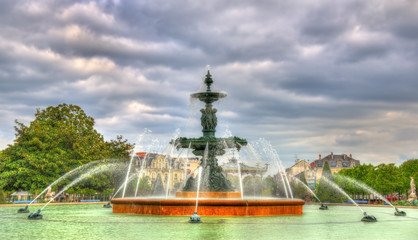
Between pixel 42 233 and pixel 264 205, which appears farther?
pixel 264 205

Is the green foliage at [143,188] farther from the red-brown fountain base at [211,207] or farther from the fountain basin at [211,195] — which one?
the red-brown fountain base at [211,207]

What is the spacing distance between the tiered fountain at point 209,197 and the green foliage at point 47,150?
2517 cm

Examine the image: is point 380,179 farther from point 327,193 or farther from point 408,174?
point 327,193

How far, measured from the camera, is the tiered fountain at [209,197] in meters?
20.2

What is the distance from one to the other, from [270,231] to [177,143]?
1371cm

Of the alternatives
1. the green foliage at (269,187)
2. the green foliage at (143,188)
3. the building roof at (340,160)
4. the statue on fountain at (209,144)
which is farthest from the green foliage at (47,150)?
the building roof at (340,160)

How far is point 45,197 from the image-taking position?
156 feet

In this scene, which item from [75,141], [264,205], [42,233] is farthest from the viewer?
[75,141]

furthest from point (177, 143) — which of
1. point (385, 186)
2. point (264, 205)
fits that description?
point (385, 186)

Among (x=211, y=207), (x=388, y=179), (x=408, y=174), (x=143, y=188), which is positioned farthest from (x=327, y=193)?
(x=408, y=174)

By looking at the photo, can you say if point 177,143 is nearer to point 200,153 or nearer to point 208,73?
point 200,153

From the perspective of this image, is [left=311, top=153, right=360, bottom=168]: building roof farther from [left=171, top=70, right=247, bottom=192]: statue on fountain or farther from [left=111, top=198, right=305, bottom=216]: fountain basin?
[left=111, top=198, right=305, bottom=216]: fountain basin

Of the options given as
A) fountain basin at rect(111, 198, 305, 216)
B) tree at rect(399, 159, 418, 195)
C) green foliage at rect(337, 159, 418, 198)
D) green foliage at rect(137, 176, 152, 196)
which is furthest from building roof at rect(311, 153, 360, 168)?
fountain basin at rect(111, 198, 305, 216)

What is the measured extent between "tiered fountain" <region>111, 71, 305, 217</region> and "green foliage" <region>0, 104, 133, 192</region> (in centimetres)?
2517
